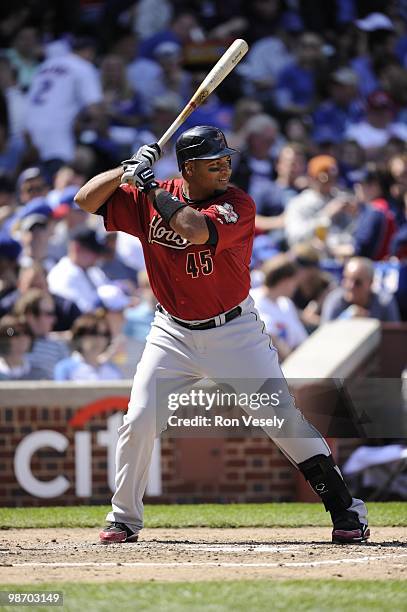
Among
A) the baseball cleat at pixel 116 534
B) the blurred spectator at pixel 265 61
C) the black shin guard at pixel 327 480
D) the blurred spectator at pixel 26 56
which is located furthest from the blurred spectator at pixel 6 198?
the black shin guard at pixel 327 480

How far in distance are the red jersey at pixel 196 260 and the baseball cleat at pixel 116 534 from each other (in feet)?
3.53

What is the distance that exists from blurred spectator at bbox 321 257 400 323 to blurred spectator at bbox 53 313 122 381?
85.4 inches

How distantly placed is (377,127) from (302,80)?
1.20 metres

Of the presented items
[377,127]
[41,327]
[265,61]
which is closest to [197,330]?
[41,327]

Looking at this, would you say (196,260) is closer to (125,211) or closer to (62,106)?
(125,211)

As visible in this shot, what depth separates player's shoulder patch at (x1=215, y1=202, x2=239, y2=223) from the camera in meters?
6.32

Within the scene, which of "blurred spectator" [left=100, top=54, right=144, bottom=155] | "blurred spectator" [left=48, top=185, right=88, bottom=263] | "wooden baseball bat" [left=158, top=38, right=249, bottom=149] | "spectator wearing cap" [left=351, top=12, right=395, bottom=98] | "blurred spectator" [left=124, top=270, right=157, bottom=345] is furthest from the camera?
"spectator wearing cap" [left=351, top=12, right=395, bottom=98]

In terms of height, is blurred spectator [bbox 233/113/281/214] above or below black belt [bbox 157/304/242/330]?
below

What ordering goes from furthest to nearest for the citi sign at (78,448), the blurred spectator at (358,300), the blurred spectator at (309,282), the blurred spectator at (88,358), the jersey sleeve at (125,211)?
the blurred spectator at (309,282), the blurred spectator at (358,300), the blurred spectator at (88,358), the citi sign at (78,448), the jersey sleeve at (125,211)

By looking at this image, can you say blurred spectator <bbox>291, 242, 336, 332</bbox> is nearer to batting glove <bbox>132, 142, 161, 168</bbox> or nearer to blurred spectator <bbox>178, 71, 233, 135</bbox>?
blurred spectator <bbox>178, 71, 233, 135</bbox>

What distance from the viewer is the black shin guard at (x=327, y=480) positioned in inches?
259

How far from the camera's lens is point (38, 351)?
384 inches

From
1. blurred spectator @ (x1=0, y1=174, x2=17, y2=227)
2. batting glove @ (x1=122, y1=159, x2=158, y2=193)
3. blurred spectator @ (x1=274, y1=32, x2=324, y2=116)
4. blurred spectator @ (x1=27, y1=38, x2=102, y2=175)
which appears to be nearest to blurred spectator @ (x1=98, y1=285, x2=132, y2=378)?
blurred spectator @ (x1=0, y1=174, x2=17, y2=227)

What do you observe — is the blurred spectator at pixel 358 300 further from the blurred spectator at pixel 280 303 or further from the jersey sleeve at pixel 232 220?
the jersey sleeve at pixel 232 220
